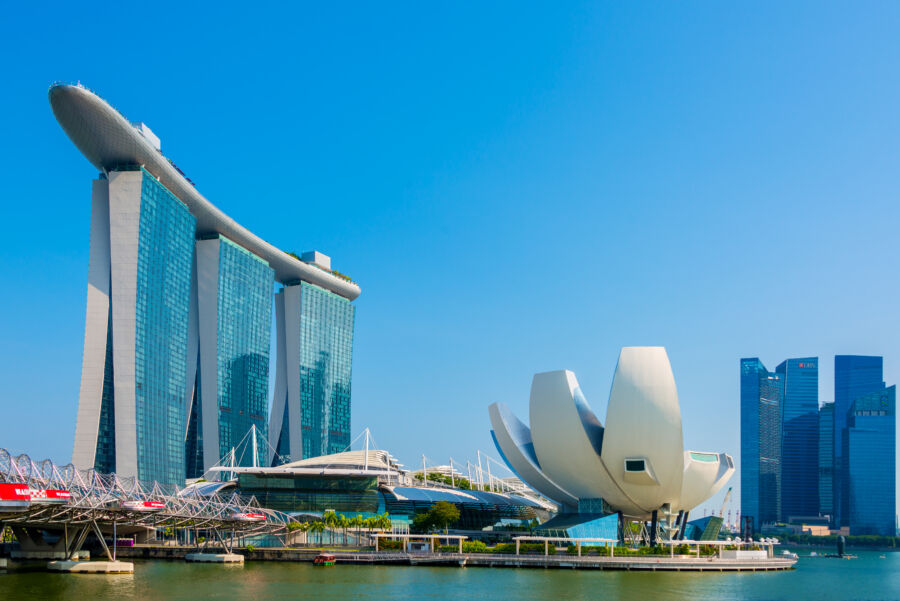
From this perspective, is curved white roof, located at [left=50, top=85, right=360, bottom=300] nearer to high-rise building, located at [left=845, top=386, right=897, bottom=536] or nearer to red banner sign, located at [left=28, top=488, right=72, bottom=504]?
red banner sign, located at [left=28, top=488, right=72, bottom=504]

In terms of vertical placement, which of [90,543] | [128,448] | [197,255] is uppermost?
[197,255]

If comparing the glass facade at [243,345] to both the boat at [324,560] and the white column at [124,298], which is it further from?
the boat at [324,560]

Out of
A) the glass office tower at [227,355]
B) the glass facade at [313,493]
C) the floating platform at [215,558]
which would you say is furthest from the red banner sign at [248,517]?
the glass office tower at [227,355]

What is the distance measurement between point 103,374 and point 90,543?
15071 millimetres

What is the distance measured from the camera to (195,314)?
106 metres

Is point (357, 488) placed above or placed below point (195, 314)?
below

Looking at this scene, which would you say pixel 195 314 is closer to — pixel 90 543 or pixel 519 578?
pixel 90 543

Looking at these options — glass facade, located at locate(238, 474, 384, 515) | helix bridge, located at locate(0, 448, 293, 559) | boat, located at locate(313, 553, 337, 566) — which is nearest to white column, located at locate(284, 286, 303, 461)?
glass facade, located at locate(238, 474, 384, 515)

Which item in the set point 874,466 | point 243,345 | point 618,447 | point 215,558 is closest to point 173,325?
point 243,345

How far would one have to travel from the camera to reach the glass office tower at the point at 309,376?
126 metres

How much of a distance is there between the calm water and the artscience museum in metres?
11.2

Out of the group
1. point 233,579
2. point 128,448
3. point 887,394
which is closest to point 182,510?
point 233,579

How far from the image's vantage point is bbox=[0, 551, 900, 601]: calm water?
43.0 m

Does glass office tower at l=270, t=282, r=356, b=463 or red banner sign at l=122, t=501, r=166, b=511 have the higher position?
glass office tower at l=270, t=282, r=356, b=463
